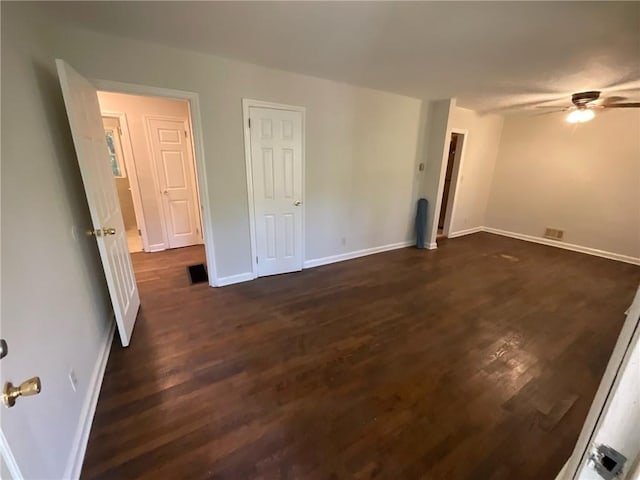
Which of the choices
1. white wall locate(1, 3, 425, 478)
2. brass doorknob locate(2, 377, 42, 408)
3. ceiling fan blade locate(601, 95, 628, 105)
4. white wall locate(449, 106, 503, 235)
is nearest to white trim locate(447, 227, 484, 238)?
white wall locate(449, 106, 503, 235)

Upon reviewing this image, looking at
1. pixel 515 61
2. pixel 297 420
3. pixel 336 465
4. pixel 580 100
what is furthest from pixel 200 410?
pixel 580 100

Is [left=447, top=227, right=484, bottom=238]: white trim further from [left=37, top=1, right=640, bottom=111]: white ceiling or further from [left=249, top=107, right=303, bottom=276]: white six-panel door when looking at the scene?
[left=249, top=107, right=303, bottom=276]: white six-panel door

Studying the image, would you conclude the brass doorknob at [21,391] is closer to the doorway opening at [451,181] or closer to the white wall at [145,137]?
the white wall at [145,137]

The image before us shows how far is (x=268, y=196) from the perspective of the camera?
10.6 ft

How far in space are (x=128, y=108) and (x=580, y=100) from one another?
5538 mm

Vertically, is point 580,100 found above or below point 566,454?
above

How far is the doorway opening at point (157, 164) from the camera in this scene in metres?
3.76

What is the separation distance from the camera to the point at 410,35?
1.95m

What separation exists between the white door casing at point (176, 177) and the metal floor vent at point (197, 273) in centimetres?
99

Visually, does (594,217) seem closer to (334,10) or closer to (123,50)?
(334,10)

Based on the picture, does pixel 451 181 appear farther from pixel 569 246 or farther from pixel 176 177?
pixel 176 177

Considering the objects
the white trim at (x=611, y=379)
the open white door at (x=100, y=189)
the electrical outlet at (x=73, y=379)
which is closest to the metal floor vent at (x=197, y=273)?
the open white door at (x=100, y=189)

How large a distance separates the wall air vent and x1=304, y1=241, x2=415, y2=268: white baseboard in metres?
2.51

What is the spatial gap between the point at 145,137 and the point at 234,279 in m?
2.44
